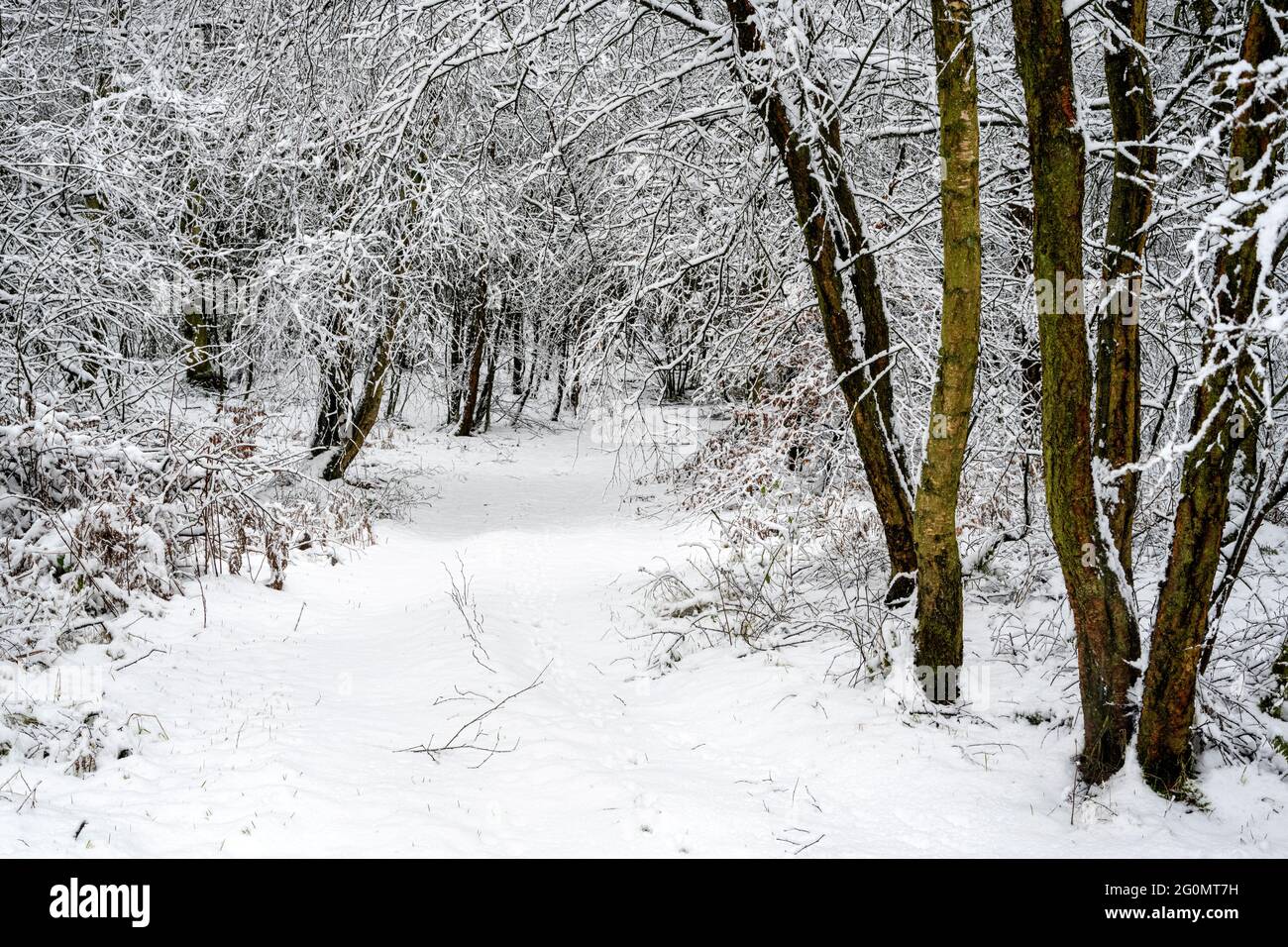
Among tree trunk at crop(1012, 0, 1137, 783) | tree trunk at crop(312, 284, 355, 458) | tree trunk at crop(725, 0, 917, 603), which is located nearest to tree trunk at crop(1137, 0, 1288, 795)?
tree trunk at crop(1012, 0, 1137, 783)

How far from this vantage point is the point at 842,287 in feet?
17.8

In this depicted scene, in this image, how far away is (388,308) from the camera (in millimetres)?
12320

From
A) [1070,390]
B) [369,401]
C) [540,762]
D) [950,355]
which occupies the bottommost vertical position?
[540,762]

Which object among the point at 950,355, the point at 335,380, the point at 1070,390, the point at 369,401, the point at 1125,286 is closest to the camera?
the point at 1070,390

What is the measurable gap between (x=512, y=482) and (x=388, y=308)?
613cm

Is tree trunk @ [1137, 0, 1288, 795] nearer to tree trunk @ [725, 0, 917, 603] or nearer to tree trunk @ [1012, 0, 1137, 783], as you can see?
tree trunk @ [1012, 0, 1137, 783]

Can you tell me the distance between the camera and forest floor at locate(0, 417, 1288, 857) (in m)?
3.36

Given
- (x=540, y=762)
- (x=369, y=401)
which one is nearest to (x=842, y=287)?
(x=540, y=762)

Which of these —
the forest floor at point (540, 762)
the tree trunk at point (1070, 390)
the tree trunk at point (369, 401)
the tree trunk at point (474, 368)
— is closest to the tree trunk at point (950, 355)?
the tree trunk at point (1070, 390)

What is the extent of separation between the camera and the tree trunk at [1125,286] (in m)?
3.62

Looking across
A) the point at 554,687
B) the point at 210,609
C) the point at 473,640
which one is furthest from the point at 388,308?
the point at 554,687

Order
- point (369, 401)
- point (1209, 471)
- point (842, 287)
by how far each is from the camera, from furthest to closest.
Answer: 1. point (369, 401)
2. point (842, 287)
3. point (1209, 471)

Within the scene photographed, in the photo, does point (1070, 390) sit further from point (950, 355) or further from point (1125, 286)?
point (950, 355)

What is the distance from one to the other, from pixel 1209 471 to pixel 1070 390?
0.60 metres
